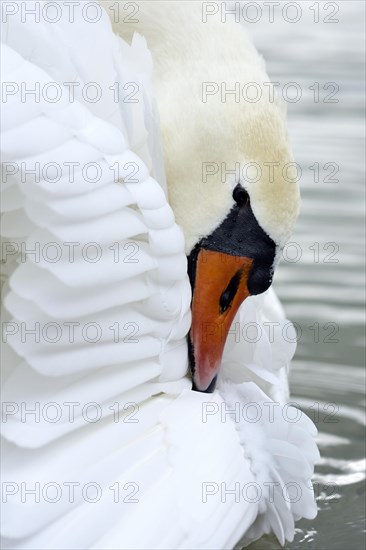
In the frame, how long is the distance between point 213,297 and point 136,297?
24.1 inches

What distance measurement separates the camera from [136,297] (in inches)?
137

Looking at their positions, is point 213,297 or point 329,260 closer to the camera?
point 213,297

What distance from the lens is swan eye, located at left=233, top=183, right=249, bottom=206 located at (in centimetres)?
406

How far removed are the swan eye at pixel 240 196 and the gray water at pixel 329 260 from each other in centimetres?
104

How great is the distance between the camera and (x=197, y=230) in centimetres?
410

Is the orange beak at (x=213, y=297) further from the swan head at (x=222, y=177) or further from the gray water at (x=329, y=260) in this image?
the gray water at (x=329, y=260)

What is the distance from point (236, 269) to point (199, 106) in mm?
474

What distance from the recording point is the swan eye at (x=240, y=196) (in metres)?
4.06

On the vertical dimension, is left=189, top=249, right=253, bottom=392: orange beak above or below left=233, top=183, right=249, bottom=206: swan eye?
below

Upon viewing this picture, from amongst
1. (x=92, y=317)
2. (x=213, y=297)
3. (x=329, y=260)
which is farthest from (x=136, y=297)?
(x=329, y=260)

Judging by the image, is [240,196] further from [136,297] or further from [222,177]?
[136,297]

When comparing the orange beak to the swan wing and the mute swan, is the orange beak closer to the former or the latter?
the mute swan

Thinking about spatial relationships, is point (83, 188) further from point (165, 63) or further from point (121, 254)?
point (165, 63)

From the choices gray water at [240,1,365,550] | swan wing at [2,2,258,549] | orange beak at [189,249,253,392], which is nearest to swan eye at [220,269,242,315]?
orange beak at [189,249,253,392]
